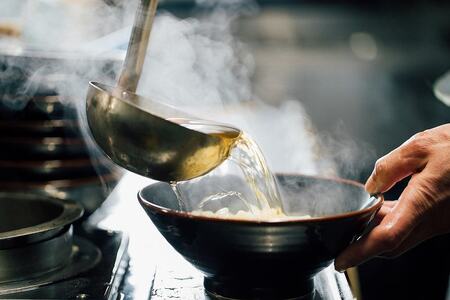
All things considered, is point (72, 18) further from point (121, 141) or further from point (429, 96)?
point (429, 96)

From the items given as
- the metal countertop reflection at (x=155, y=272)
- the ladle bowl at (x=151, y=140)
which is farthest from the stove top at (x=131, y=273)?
the ladle bowl at (x=151, y=140)

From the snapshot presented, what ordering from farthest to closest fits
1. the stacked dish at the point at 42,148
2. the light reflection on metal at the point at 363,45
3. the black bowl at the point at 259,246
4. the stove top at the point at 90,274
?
the light reflection on metal at the point at 363,45 < the stacked dish at the point at 42,148 < the stove top at the point at 90,274 < the black bowl at the point at 259,246

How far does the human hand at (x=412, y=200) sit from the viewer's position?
117 centimetres

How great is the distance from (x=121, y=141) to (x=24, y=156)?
36.5 inches

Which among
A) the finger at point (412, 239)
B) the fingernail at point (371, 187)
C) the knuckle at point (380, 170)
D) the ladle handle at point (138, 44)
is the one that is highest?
the ladle handle at point (138, 44)

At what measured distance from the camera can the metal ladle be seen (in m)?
1.17

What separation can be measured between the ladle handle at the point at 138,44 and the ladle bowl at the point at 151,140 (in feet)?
0.31

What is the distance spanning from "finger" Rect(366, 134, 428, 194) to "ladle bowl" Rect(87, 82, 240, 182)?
14.0 inches

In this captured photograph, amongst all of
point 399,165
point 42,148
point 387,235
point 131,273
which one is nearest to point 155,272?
point 131,273

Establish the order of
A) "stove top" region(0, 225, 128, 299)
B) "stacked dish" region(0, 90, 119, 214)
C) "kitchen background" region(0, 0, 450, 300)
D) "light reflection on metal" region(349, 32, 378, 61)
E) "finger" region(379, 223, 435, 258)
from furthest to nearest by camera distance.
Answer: "light reflection on metal" region(349, 32, 378, 61)
"kitchen background" region(0, 0, 450, 300)
"stacked dish" region(0, 90, 119, 214)
"finger" region(379, 223, 435, 258)
"stove top" region(0, 225, 128, 299)

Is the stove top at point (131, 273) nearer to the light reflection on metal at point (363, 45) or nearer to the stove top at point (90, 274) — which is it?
the stove top at point (90, 274)

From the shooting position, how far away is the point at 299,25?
646 cm

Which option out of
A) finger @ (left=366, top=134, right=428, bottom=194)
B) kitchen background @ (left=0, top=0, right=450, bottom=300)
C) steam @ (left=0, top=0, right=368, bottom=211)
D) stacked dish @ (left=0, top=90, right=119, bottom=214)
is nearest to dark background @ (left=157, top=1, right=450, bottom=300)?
kitchen background @ (left=0, top=0, right=450, bottom=300)

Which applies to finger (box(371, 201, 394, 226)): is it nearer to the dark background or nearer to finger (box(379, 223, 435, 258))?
finger (box(379, 223, 435, 258))
